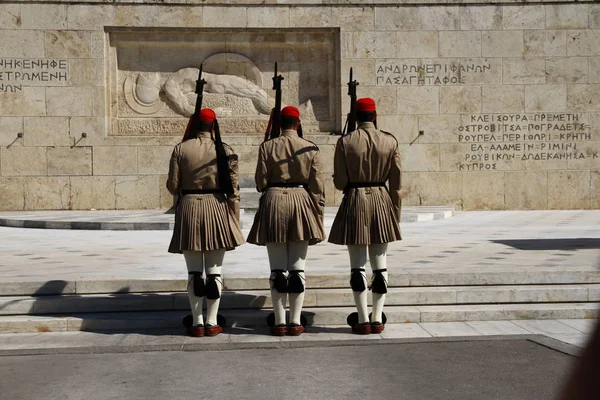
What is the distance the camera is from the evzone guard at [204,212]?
18.0 feet

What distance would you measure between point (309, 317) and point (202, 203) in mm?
1128

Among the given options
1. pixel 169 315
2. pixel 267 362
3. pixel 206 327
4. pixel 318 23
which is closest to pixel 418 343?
pixel 267 362

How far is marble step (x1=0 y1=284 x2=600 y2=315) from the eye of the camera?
611 centimetres

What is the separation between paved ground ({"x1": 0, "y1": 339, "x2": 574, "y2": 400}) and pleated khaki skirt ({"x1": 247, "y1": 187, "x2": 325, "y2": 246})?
79cm

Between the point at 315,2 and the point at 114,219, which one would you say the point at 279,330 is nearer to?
the point at 114,219

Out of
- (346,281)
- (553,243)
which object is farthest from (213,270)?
(553,243)

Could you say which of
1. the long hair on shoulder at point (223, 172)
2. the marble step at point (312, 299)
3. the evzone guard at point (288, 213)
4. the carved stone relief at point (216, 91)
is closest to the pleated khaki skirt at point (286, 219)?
the evzone guard at point (288, 213)

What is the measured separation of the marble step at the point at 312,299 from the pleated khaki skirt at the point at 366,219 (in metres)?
0.83

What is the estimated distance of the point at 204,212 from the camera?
220 inches

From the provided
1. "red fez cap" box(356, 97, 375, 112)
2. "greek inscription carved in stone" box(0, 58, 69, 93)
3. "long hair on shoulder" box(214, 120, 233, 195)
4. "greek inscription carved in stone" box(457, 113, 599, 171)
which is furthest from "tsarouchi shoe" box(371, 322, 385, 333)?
"greek inscription carved in stone" box(0, 58, 69, 93)

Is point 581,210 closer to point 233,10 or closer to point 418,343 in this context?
point 233,10

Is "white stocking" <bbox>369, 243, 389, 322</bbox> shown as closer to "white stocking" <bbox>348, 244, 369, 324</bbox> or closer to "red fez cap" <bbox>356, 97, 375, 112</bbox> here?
"white stocking" <bbox>348, 244, 369, 324</bbox>

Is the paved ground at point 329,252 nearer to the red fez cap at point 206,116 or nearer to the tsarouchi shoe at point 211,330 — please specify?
the tsarouchi shoe at point 211,330

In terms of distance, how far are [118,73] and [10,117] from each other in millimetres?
2188
